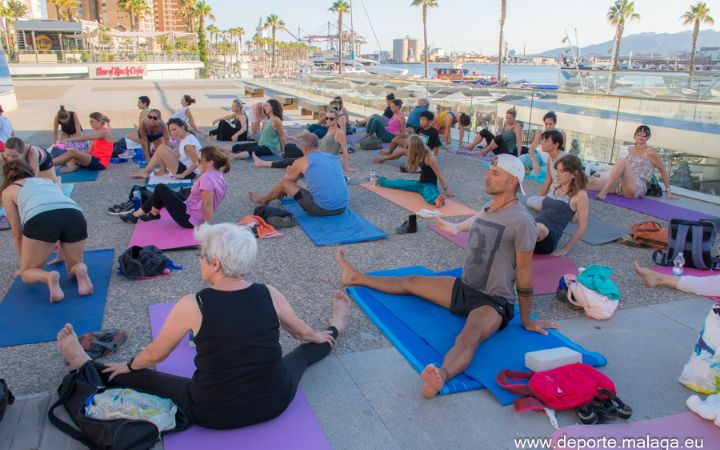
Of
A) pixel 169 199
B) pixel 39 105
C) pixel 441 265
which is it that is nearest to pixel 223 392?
pixel 441 265

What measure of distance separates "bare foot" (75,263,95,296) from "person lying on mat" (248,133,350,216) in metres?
2.91

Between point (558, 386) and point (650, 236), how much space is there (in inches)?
147

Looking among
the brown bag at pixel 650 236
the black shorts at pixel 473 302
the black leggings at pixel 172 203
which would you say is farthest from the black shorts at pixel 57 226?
the brown bag at pixel 650 236

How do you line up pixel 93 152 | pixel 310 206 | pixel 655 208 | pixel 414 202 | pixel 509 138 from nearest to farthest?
pixel 310 206
pixel 655 208
pixel 414 202
pixel 93 152
pixel 509 138

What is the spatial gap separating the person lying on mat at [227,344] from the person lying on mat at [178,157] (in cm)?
598

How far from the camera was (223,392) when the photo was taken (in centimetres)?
269

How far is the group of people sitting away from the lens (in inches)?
104

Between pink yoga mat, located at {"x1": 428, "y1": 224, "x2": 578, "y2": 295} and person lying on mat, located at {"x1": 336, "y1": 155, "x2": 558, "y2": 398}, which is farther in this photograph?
pink yoga mat, located at {"x1": 428, "y1": 224, "x2": 578, "y2": 295}

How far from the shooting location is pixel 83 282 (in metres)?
4.60

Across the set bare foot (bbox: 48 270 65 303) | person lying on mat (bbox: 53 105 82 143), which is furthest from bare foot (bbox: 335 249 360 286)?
person lying on mat (bbox: 53 105 82 143)

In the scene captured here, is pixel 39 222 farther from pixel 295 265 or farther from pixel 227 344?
pixel 227 344

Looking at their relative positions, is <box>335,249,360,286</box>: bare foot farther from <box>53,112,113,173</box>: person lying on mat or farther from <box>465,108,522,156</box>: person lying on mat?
<box>465,108,522,156</box>: person lying on mat

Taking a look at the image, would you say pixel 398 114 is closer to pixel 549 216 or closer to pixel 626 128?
pixel 626 128

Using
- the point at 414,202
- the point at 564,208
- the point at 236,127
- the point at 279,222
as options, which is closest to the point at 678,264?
the point at 564,208
